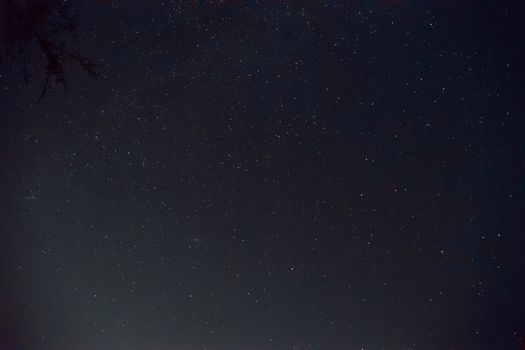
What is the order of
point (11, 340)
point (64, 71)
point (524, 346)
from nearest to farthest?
point (64, 71)
point (524, 346)
point (11, 340)

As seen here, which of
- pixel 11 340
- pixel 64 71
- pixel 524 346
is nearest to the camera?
pixel 64 71

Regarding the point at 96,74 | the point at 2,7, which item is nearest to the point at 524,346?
the point at 96,74

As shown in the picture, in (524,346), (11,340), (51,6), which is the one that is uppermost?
(11,340)

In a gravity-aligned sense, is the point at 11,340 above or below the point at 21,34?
above

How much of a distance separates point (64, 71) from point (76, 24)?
0.29m

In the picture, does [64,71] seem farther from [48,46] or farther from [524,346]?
[524,346]

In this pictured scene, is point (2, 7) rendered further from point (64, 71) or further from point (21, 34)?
point (64, 71)

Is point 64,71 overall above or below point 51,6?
below

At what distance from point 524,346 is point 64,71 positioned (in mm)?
7568

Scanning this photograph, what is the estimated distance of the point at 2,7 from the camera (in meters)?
2.33

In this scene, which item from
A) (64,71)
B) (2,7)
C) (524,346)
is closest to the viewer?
(2,7)

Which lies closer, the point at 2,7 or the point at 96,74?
the point at 2,7

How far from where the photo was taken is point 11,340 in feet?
36.4

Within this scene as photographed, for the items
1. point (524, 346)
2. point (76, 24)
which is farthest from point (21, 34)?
point (524, 346)
